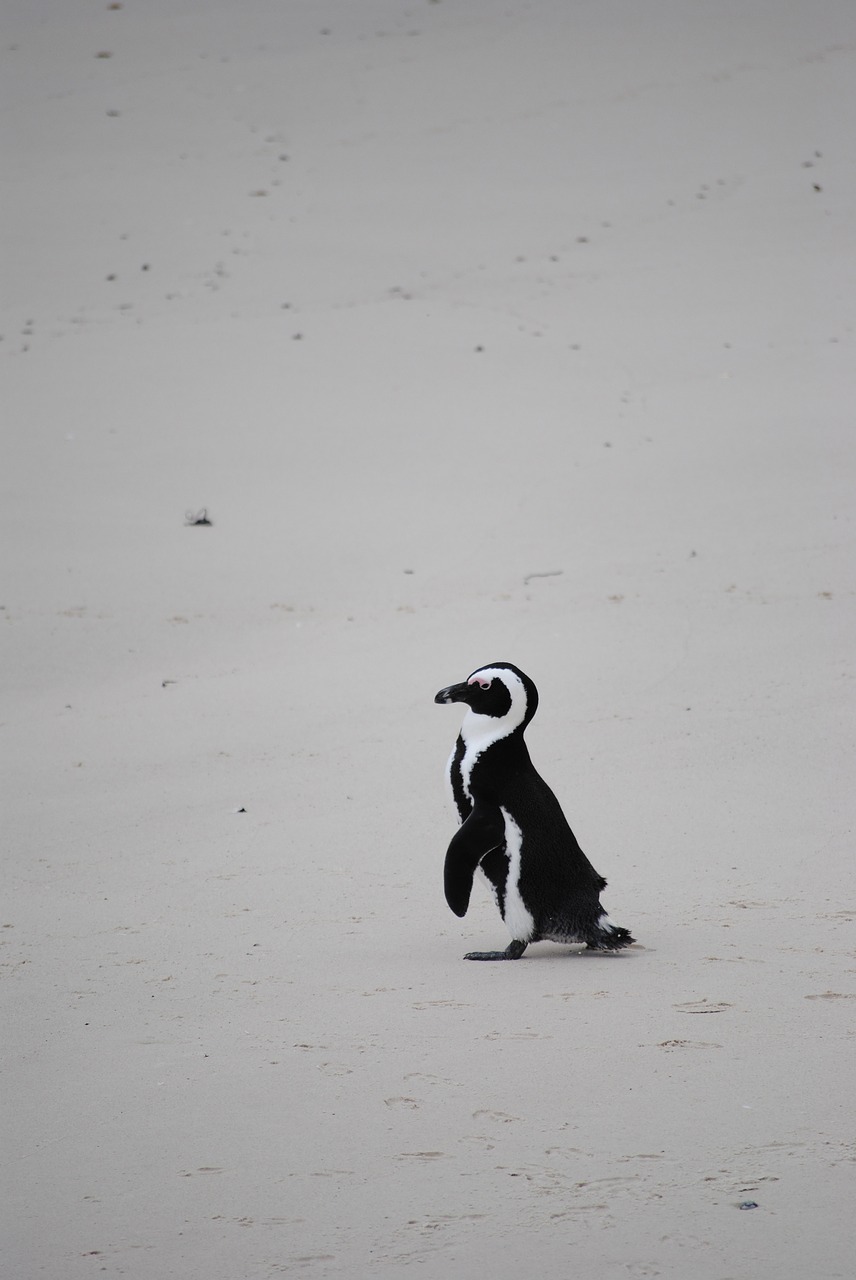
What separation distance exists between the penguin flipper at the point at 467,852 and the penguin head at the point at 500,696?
0.26 m

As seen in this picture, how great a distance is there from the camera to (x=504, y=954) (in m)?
3.87

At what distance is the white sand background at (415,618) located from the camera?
104 inches

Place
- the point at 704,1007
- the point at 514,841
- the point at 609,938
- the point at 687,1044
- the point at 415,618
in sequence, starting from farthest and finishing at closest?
1. the point at 415,618
2. the point at 514,841
3. the point at 609,938
4. the point at 704,1007
5. the point at 687,1044

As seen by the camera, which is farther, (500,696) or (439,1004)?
(500,696)

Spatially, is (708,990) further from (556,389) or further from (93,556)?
(556,389)

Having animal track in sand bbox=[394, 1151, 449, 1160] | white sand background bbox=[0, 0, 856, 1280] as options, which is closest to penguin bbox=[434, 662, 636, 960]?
white sand background bbox=[0, 0, 856, 1280]

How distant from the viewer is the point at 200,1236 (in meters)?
2.39

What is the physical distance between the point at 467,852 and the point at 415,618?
3428 millimetres

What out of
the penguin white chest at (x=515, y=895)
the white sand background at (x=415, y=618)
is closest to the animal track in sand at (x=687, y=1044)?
the white sand background at (x=415, y=618)

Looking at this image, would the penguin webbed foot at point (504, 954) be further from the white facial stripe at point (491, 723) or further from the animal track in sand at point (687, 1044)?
the animal track in sand at point (687, 1044)

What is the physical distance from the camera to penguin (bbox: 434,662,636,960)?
3.82 m

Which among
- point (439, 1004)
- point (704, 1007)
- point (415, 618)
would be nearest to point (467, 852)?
point (439, 1004)

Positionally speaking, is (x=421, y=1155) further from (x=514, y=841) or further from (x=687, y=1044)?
(x=514, y=841)

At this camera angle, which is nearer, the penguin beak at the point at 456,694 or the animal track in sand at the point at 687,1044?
the animal track in sand at the point at 687,1044
